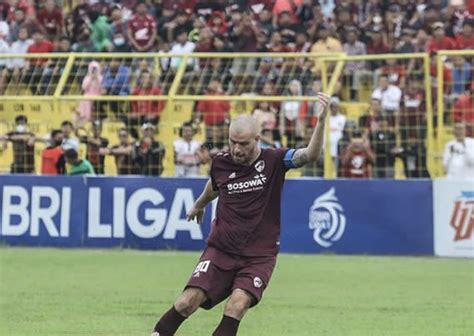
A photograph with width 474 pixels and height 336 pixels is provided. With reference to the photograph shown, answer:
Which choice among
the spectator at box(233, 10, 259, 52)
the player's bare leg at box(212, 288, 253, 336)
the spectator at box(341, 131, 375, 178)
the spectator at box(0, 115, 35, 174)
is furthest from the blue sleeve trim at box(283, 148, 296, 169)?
the spectator at box(233, 10, 259, 52)

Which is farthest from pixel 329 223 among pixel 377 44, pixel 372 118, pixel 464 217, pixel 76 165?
pixel 377 44

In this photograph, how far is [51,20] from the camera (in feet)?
86.5

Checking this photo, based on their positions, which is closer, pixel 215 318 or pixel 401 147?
pixel 215 318

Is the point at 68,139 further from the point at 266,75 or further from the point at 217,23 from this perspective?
the point at 217,23

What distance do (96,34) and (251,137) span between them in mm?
17396

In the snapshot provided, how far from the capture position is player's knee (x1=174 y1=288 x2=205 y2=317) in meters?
8.79

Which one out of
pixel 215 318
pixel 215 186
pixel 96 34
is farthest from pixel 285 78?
pixel 215 186

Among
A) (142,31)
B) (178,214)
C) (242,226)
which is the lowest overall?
(178,214)

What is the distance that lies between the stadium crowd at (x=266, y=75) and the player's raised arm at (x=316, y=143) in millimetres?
10140

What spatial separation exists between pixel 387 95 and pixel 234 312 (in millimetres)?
11583

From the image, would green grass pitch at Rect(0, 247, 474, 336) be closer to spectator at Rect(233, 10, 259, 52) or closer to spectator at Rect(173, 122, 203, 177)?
spectator at Rect(173, 122, 203, 177)

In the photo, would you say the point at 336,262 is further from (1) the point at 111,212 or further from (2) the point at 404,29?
(2) the point at 404,29

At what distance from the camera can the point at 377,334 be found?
11.1 metres

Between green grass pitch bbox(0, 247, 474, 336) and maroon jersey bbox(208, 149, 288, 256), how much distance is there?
2300 mm
